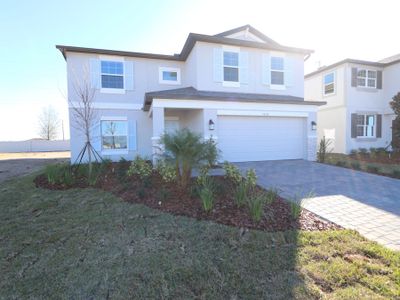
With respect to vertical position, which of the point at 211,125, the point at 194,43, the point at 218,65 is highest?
the point at 194,43

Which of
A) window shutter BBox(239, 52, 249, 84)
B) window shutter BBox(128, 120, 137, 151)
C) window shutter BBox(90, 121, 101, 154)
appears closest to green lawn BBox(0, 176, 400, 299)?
window shutter BBox(90, 121, 101, 154)

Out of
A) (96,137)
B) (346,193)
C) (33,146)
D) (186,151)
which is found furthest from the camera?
(33,146)

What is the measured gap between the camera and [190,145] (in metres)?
5.83

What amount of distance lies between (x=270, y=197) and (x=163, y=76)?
36.2ft

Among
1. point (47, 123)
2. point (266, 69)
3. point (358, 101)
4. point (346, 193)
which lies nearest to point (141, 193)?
point (346, 193)

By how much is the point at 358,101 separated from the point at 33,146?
38.4 metres

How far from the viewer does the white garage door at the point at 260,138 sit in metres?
11.1

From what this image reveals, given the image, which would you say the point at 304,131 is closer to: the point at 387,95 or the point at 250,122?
→ the point at 250,122

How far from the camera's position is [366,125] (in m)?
16.4

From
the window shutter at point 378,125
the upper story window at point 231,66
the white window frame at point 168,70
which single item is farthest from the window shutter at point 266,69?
the window shutter at point 378,125

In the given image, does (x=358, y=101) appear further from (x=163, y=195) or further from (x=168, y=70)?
(x=163, y=195)

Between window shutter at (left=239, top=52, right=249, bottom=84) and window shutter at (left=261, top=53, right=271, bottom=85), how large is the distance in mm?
997

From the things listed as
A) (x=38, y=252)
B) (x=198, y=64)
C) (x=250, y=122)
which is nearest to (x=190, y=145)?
(x=38, y=252)

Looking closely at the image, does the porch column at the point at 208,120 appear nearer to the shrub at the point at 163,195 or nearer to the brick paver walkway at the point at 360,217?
the shrub at the point at 163,195
